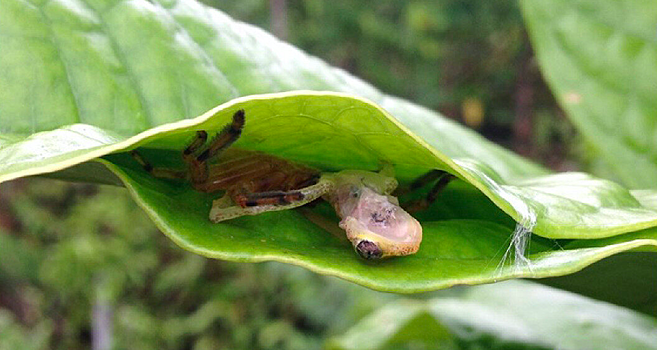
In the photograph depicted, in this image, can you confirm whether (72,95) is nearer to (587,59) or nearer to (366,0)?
(587,59)

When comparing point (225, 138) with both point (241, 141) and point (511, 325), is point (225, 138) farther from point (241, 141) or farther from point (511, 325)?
point (511, 325)

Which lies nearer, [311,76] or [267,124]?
[267,124]

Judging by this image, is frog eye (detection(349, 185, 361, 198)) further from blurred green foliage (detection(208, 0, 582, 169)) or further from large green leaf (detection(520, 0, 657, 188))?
blurred green foliage (detection(208, 0, 582, 169))

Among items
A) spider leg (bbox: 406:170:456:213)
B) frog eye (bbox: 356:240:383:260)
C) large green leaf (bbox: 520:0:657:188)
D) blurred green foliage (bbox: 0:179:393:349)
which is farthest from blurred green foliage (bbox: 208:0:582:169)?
frog eye (bbox: 356:240:383:260)

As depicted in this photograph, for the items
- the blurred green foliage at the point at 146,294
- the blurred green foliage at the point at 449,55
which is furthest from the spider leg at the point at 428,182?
the blurred green foliage at the point at 449,55

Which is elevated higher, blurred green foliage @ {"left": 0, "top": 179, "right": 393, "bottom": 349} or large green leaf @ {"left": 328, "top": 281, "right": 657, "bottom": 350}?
large green leaf @ {"left": 328, "top": 281, "right": 657, "bottom": 350}

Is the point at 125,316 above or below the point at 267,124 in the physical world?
below

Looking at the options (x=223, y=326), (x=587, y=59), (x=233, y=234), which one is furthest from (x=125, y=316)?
(x=233, y=234)

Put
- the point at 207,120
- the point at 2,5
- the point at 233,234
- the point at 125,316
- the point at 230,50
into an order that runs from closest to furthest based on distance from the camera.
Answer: the point at 207,120, the point at 233,234, the point at 2,5, the point at 230,50, the point at 125,316
